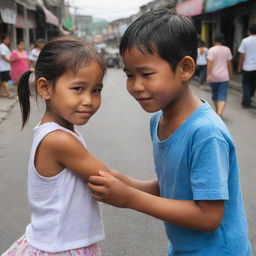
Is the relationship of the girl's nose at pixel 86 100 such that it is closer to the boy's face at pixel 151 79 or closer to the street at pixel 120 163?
the boy's face at pixel 151 79

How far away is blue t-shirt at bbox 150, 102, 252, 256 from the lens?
114 cm

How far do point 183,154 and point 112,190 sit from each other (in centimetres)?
25

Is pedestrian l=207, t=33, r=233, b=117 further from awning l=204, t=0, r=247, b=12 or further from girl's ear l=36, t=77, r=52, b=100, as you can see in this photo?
girl's ear l=36, t=77, r=52, b=100

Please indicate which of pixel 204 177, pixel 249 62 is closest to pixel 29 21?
pixel 249 62

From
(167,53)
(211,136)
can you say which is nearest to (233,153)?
(211,136)

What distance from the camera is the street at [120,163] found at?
2975 millimetres

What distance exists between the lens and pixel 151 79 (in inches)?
47.1

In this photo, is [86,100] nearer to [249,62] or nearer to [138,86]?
[138,86]

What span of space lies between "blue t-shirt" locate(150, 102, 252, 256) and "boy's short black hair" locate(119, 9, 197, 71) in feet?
0.67

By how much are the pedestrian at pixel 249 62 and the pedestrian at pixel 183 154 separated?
24.1 feet

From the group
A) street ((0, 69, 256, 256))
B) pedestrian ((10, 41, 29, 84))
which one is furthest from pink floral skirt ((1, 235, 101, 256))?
pedestrian ((10, 41, 29, 84))

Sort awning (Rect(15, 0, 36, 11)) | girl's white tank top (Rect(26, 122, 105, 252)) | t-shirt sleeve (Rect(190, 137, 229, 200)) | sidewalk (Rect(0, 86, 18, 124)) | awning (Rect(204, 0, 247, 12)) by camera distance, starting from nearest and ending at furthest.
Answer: t-shirt sleeve (Rect(190, 137, 229, 200)) < girl's white tank top (Rect(26, 122, 105, 252)) < sidewalk (Rect(0, 86, 18, 124)) < awning (Rect(204, 0, 247, 12)) < awning (Rect(15, 0, 36, 11))

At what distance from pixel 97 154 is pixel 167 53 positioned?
13.3 ft

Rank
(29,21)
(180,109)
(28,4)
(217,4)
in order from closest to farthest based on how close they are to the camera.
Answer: (180,109)
(217,4)
(28,4)
(29,21)
